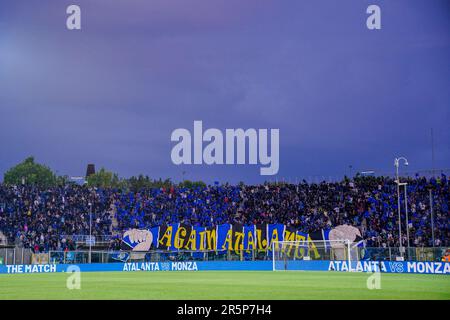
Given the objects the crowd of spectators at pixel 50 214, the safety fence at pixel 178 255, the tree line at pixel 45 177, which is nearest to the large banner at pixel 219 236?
the safety fence at pixel 178 255

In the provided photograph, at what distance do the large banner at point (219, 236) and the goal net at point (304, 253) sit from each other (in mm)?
5268

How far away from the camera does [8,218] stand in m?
58.7

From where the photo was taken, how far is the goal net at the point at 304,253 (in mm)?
44531

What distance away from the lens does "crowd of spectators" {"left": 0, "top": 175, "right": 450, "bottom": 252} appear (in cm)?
5506

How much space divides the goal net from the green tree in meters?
87.3

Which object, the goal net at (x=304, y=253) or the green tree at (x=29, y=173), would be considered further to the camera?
the green tree at (x=29, y=173)

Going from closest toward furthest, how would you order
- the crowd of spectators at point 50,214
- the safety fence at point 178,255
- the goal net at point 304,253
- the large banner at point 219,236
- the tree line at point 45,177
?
the safety fence at point 178,255 < the goal net at point 304,253 < the large banner at point 219,236 < the crowd of spectators at point 50,214 < the tree line at point 45,177

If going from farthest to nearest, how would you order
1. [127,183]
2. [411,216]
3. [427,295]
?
[127,183] < [411,216] < [427,295]

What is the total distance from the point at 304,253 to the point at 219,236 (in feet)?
34.5

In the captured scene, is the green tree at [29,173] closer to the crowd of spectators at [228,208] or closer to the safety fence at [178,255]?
the crowd of spectators at [228,208]

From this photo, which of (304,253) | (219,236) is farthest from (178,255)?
(304,253)
